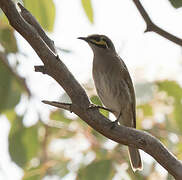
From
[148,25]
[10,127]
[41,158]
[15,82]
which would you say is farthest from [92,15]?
[41,158]

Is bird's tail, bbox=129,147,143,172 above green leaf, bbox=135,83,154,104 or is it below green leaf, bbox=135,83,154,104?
below

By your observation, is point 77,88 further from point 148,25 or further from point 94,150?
point 94,150

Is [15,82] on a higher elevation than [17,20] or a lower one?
lower

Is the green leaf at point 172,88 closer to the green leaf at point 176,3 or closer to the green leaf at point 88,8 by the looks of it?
the green leaf at point 88,8

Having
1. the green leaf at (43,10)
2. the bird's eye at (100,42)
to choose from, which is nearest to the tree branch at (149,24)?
the green leaf at (43,10)

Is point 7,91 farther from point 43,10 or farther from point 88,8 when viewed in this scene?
point 88,8

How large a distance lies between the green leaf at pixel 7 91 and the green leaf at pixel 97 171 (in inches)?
33.0

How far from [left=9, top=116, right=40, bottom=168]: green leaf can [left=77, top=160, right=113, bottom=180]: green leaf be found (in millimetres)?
519

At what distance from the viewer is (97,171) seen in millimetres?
4285

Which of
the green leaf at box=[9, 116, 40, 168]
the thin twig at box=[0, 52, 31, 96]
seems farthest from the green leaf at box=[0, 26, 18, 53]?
the green leaf at box=[9, 116, 40, 168]

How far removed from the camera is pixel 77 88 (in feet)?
8.40

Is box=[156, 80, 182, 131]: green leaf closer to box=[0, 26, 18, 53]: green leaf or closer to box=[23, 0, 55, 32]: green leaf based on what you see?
box=[23, 0, 55, 32]: green leaf

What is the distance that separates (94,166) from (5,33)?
4.90 ft

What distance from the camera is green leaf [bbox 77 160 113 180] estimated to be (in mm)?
4258
